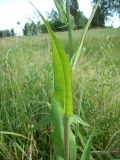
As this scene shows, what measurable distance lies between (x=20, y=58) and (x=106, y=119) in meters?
1.01

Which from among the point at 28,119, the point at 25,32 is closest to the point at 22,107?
the point at 28,119

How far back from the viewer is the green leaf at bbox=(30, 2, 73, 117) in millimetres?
503

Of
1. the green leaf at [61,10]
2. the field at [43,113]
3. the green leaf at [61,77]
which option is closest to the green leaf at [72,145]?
the green leaf at [61,77]

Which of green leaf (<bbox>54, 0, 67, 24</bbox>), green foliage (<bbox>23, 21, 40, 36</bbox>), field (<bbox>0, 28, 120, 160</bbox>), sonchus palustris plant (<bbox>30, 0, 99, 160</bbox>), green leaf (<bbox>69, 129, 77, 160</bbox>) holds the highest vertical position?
green leaf (<bbox>54, 0, 67, 24</bbox>)

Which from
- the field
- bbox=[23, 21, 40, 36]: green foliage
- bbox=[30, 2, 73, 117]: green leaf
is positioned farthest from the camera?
bbox=[23, 21, 40, 36]: green foliage

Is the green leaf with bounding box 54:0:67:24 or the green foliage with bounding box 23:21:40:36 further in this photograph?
the green foliage with bounding box 23:21:40:36

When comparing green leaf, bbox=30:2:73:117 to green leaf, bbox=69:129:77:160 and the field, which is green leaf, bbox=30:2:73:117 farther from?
the field

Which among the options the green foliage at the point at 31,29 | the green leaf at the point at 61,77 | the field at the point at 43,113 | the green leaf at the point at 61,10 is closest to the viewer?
the green leaf at the point at 61,77

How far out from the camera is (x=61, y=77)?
1.75 feet

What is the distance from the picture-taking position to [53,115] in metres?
0.61

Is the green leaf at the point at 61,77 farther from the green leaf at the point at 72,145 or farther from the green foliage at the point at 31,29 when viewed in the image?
the green foliage at the point at 31,29

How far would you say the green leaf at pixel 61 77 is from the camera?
19.8 inches

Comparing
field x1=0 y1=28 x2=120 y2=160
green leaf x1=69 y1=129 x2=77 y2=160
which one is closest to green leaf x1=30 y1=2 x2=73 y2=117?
green leaf x1=69 y1=129 x2=77 y2=160

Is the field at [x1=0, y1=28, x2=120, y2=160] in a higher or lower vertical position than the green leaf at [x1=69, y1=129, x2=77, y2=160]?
lower
